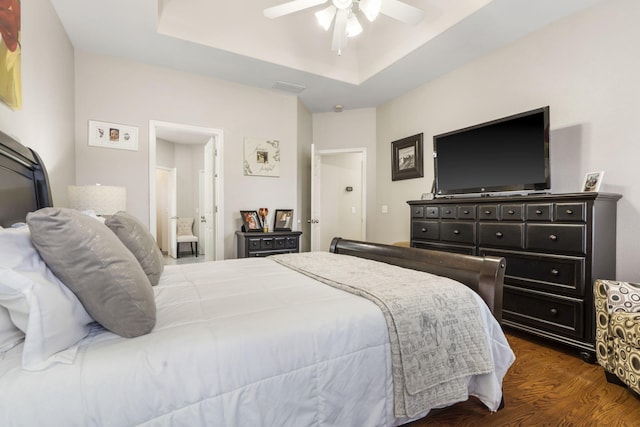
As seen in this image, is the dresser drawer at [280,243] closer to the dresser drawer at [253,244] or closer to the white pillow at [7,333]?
the dresser drawer at [253,244]

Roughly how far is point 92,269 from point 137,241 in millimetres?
666

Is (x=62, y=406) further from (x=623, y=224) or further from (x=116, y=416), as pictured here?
(x=623, y=224)

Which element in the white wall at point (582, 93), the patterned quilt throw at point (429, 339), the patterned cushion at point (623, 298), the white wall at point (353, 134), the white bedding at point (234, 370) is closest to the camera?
the white bedding at point (234, 370)

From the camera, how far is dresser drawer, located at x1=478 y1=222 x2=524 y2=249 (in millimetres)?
2492

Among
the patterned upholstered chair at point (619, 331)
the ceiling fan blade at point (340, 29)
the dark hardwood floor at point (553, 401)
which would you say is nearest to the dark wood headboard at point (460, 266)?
the dark hardwood floor at point (553, 401)

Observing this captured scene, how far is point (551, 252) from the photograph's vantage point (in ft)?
7.55

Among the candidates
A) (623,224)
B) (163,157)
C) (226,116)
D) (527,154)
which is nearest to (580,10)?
(527,154)

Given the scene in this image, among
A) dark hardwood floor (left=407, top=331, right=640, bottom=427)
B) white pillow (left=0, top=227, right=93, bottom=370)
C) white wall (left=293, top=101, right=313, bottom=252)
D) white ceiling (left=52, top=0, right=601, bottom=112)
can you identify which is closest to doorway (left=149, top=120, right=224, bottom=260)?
white ceiling (left=52, top=0, right=601, bottom=112)

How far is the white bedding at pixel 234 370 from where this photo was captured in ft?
2.56

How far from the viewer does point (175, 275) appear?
1.87 metres

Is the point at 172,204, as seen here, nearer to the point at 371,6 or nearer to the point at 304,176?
the point at 304,176

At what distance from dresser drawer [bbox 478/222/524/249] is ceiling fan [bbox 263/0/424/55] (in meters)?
1.87

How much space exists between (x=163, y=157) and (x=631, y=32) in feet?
23.0

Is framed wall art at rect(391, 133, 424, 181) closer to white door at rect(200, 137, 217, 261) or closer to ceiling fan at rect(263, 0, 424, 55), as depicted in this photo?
ceiling fan at rect(263, 0, 424, 55)
